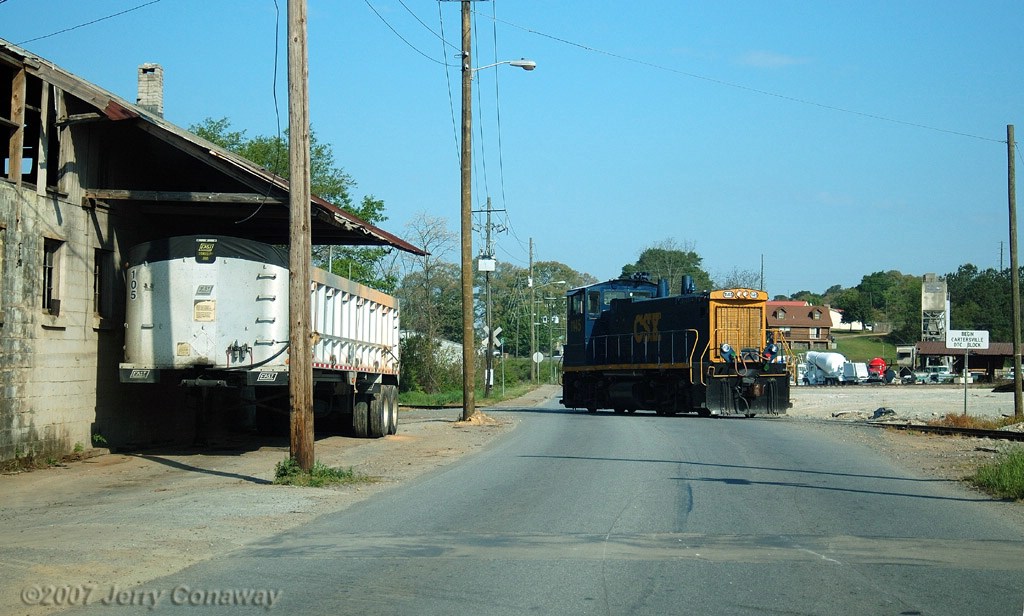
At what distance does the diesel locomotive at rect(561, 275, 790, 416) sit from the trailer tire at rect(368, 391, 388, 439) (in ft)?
36.5

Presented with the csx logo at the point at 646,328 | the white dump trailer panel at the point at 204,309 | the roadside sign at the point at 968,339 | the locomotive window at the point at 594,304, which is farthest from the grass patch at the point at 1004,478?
the locomotive window at the point at 594,304

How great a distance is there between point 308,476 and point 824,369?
75.7m

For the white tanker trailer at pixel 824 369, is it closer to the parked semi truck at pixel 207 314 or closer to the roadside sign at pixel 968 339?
the roadside sign at pixel 968 339

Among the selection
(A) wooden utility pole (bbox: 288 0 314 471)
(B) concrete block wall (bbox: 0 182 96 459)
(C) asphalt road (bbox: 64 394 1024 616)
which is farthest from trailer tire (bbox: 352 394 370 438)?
(A) wooden utility pole (bbox: 288 0 314 471)

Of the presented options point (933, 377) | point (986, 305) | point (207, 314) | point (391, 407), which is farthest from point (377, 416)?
point (986, 305)

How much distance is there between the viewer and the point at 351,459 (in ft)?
57.8

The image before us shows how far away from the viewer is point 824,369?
83.0m

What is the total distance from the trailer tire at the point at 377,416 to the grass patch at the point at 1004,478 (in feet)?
41.6

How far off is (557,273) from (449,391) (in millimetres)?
70945

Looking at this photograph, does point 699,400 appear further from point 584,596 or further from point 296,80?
point 584,596

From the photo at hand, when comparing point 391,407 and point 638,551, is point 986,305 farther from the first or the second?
point 638,551

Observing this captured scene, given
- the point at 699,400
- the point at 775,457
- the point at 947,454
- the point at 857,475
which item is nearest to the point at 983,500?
the point at 857,475

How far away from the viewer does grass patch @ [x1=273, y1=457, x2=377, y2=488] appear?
13.4 m

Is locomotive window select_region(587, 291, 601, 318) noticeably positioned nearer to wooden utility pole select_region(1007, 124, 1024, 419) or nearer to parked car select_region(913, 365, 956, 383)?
wooden utility pole select_region(1007, 124, 1024, 419)
